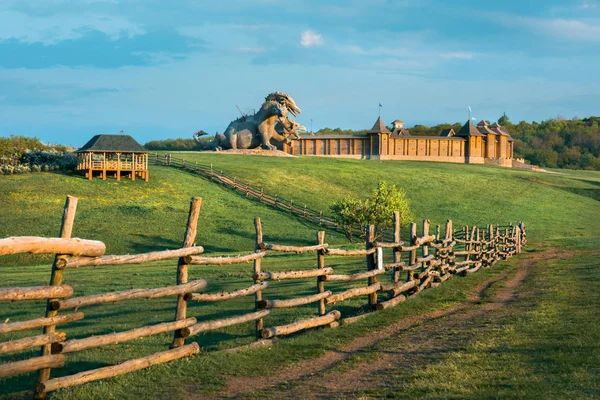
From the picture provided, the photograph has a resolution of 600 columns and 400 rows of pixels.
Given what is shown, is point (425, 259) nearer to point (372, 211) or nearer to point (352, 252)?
point (352, 252)

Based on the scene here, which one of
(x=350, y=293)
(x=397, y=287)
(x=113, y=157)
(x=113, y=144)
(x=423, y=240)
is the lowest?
(x=397, y=287)

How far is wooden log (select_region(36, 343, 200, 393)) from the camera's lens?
27.9 feet

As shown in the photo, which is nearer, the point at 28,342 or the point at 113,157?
the point at 28,342

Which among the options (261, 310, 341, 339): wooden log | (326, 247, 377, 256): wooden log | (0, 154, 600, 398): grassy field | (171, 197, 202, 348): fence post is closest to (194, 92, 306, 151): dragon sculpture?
(0, 154, 600, 398): grassy field

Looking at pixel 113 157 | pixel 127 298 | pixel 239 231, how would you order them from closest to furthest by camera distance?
pixel 127 298 < pixel 239 231 < pixel 113 157

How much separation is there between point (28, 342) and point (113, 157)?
2135 inches

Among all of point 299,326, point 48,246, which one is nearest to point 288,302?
point 299,326

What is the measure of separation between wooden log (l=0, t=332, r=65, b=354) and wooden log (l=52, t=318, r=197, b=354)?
107 millimetres

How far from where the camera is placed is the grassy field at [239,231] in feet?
35.8

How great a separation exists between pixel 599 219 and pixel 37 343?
64517 millimetres

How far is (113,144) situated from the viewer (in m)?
59.9

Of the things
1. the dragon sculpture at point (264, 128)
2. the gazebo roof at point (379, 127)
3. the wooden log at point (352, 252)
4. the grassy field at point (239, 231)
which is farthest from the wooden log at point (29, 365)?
the gazebo roof at point (379, 127)

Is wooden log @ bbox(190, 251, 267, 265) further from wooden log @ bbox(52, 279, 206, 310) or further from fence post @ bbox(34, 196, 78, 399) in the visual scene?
fence post @ bbox(34, 196, 78, 399)

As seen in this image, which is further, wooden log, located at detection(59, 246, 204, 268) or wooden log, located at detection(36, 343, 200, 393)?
wooden log, located at detection(59, 246, 204, 268)
